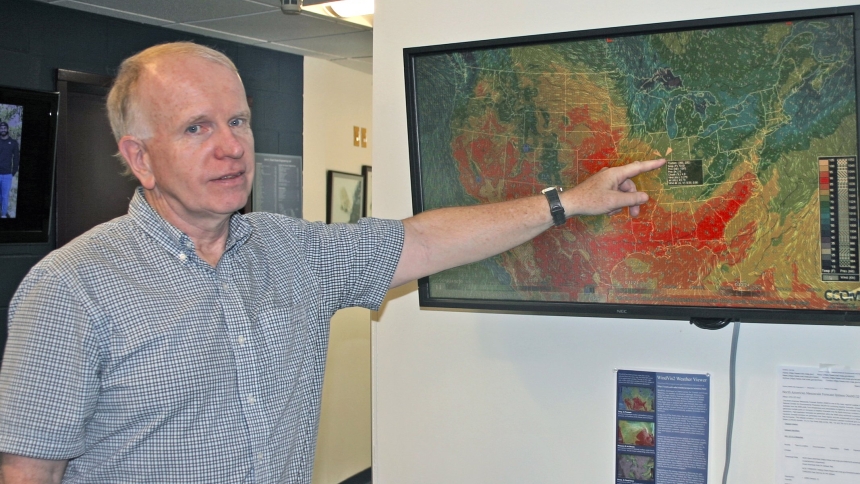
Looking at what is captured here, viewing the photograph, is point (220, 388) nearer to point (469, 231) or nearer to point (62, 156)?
point (469, 231)

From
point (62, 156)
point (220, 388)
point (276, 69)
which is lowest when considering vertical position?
point (220, 388)

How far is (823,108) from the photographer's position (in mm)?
1425

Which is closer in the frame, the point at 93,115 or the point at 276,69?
the point at 93,115

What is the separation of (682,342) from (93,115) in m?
3.26

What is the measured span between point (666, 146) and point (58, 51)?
3.16 metres

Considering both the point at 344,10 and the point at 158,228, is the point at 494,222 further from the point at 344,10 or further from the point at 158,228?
the point at 344,10

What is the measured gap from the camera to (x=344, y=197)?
5203mm

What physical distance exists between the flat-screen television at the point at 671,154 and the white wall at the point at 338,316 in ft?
10.7

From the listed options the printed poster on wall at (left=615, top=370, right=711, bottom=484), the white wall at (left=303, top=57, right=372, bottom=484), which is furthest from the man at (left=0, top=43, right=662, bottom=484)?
the white wall at (left=303, top=57, right=372, bottom=484)

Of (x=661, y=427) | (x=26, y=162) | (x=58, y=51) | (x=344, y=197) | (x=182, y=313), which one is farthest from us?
(x=344, y=197)

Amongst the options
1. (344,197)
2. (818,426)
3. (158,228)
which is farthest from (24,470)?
(344,197)

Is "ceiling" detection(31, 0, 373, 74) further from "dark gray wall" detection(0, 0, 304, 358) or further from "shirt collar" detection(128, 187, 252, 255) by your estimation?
"shirt collar" detection(128, 187, 252, 255)

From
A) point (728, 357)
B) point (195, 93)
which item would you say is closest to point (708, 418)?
point (728, 357)

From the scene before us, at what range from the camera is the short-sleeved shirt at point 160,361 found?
1219 millimetres
